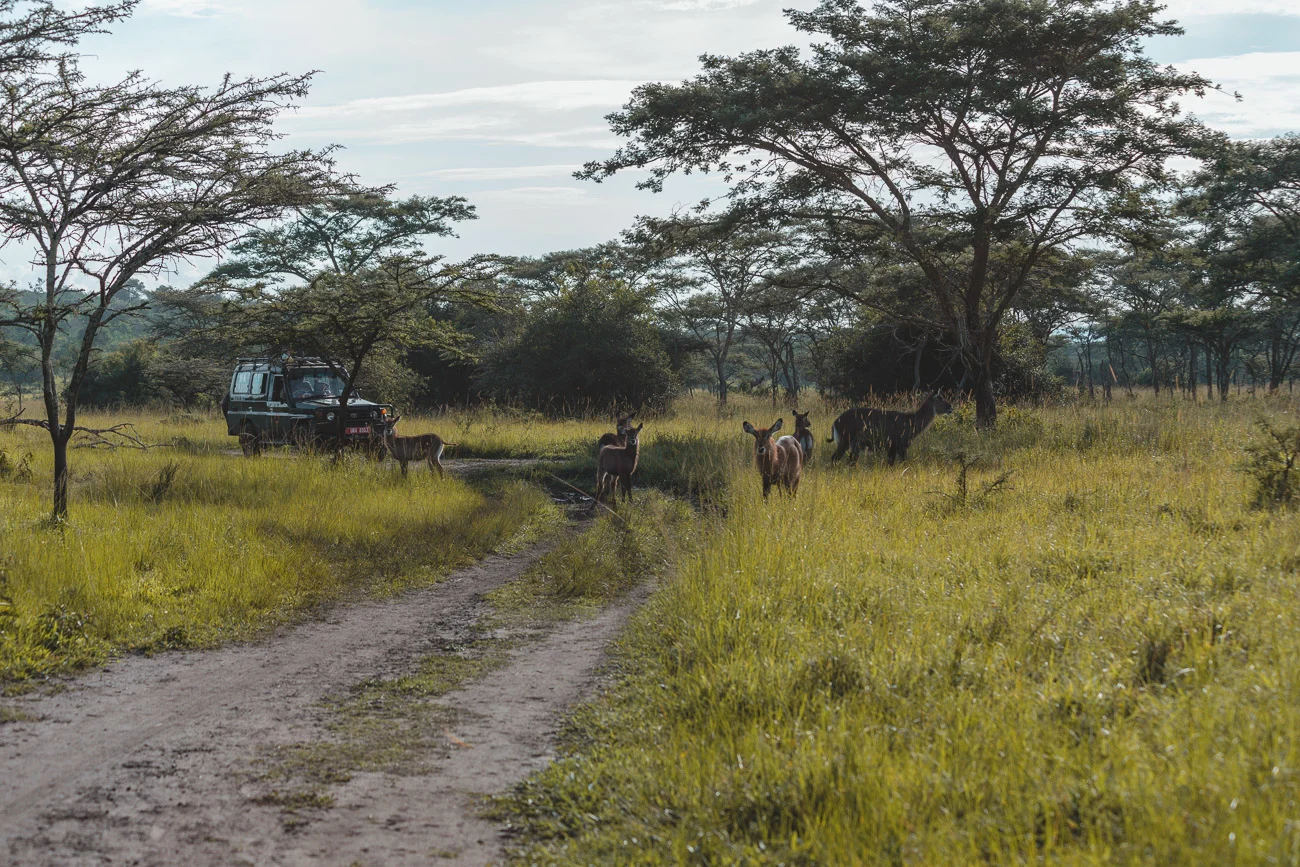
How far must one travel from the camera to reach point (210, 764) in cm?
441

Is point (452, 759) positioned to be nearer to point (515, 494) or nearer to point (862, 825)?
point (862, 825)

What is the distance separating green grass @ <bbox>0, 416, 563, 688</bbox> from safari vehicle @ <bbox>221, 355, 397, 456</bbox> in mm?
2261

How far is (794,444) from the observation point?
38.6ft

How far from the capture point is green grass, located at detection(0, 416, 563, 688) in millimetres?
6543

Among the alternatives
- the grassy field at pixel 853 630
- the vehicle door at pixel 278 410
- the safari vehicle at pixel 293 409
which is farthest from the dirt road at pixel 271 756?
the vehicle door at pixel 278 410

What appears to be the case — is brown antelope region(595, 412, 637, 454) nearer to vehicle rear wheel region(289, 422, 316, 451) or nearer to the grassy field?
the grassy field

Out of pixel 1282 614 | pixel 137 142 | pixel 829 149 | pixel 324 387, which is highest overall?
pixel 829 149

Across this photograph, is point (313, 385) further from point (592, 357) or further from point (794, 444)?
point (592, 357)

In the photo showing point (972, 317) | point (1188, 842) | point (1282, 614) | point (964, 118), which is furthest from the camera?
point (972, 317)

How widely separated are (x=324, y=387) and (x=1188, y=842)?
56.4ft

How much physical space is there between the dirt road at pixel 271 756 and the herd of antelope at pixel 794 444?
459 centimetres

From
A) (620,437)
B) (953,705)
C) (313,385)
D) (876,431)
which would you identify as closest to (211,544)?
(620,437)

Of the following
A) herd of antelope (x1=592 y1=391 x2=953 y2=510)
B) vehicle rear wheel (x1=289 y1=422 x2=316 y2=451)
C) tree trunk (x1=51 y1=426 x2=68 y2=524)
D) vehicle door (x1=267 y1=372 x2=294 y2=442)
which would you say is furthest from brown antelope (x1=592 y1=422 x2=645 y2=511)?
vehicle door (x1=267 y1=372 x2=294 y2=442)

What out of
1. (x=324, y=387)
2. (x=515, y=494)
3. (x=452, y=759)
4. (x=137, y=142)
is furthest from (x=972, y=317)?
(x=452, y=759)
